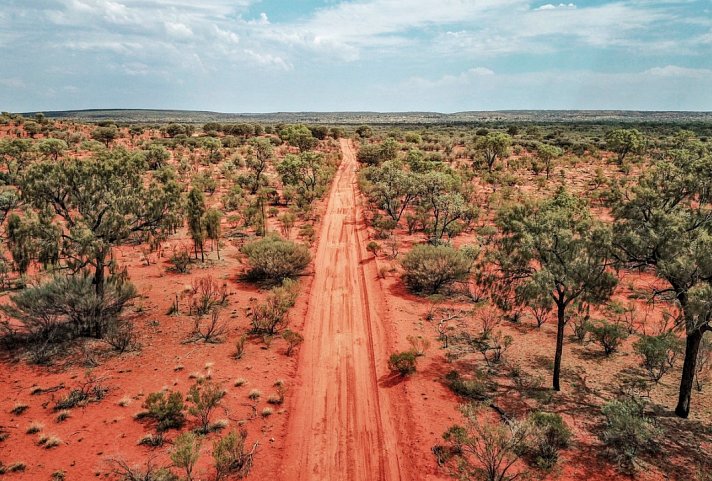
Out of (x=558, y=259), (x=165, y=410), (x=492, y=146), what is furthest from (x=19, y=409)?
(x=492, y=146)

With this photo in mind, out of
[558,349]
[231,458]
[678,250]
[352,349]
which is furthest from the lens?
[352,349]

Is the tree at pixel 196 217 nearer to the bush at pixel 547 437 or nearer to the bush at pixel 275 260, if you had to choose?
the bush at pixel 275 260

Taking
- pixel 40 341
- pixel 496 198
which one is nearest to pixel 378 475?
pixel 40 341

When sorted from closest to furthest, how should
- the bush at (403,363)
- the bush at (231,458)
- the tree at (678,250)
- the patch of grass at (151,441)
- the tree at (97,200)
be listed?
the bush at (231,458)
the tree at (678,250)
the patch of grass at (151,441)
the bush at (403,363)
the tree at (97,200)

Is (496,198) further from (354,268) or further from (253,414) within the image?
(253,414)

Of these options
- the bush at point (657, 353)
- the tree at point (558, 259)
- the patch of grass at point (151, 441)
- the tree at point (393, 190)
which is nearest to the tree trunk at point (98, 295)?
the patch of grass at point (151, 441)

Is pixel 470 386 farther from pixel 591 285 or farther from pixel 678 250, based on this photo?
pixel 678 250

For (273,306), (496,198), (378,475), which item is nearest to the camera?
(378,475)
